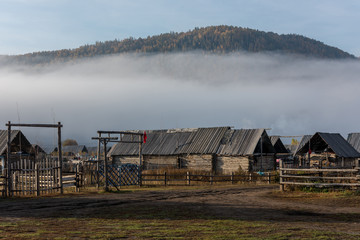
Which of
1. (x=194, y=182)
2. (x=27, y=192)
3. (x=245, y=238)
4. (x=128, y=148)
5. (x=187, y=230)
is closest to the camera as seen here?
(x=245, y=238)

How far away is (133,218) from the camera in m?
15.5

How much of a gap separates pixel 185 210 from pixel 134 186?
54.8 feet

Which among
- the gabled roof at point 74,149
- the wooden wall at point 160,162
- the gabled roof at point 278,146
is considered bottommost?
the gabled roof at point 74,149

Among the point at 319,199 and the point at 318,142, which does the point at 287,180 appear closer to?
the point at 319,199

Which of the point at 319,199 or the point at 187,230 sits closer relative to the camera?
the point at 187,230

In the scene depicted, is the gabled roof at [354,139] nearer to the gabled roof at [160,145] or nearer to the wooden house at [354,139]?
the wooden house at [354,139]

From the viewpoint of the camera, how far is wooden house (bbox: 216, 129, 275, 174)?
4809 cm

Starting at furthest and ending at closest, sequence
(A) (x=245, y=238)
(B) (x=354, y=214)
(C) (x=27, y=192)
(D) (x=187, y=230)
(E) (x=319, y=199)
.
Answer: (C) (x=27, y=192)
(E) (x=319, y=199)
(B) (x=354, y=214)
(D) (x=187, y=230)
(A) (x=245, y=238)

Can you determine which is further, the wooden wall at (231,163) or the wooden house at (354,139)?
the wooden house at (354,139)

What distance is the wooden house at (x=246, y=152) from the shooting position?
158ft

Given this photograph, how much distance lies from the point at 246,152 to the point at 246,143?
66.7 inches

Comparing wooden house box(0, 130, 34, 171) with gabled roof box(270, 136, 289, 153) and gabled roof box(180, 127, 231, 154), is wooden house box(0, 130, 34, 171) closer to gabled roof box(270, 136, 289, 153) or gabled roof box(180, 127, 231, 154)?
gabled roof box(180, 127, 231, 154)

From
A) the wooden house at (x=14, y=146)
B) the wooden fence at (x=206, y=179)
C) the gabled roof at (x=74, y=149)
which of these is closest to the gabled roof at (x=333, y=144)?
the wooden fence at (x=206, y=179)

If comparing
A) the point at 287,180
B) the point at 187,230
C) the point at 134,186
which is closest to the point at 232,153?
the point at 134,186
